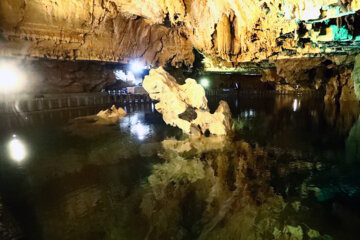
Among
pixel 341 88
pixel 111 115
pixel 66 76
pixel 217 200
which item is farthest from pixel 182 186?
pixel 341 88

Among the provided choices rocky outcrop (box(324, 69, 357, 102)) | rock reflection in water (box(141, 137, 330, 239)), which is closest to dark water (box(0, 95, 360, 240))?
rock reflection in water (box(141, 137, 330, 239))

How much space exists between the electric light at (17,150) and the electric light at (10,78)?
10.9 m

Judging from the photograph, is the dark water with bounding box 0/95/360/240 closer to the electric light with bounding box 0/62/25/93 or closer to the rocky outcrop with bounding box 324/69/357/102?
the electric light with bounding box 0/62/25/93

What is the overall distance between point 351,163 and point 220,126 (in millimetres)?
4669

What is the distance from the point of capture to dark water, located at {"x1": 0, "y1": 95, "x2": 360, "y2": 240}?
3564 mm

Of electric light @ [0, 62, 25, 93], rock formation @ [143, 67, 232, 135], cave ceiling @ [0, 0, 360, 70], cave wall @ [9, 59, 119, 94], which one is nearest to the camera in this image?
cave ceiling @ [0, 0, 360, 70]

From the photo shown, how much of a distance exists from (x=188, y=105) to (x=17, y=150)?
668 centimetres

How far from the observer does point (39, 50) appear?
1439 centimetres

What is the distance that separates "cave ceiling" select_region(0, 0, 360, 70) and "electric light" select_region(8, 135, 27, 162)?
768 cm

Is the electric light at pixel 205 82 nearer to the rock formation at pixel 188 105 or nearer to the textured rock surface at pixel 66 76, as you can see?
the textured rock surface at pixel 66 76

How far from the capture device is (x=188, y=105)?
9.71m

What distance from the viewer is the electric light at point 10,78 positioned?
1658 centimetres

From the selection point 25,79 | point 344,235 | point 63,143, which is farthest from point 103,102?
point 344,235

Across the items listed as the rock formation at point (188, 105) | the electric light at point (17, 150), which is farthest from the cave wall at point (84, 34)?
the electric light at point (17, 150)
